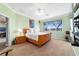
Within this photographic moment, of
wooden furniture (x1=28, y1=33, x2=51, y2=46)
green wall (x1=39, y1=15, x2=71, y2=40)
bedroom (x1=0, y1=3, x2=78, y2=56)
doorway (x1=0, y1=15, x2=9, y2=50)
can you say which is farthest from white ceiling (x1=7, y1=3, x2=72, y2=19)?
wooden furniture (x1=28, y1=33, x2=51, y2=46)

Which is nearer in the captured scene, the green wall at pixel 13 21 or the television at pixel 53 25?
the green wall at pixel 13 21

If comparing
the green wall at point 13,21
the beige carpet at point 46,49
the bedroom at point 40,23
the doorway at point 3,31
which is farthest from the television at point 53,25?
the doorway at point 3,31

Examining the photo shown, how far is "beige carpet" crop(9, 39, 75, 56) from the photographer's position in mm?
1850

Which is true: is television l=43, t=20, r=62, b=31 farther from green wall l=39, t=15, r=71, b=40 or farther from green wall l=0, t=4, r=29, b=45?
A: green wall l=0, t=4, r=29, b=45

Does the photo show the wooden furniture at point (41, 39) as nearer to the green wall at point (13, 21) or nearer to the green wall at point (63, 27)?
the green wall at point (63, 27)

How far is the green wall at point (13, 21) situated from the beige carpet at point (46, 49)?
0.28 m

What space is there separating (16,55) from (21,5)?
1042mm

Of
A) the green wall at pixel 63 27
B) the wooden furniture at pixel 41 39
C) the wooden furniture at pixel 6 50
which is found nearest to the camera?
the wooden furniture at pixel 6 50

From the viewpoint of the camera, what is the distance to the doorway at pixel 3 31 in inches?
72.8

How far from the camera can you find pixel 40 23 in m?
2.07

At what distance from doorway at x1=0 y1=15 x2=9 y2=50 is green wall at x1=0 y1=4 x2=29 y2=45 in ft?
0.27

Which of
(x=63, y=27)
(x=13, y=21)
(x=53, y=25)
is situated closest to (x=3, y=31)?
(x=13, y=21)

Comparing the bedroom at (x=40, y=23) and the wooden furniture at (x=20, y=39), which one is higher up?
the bedroom at (x=40, y=23)

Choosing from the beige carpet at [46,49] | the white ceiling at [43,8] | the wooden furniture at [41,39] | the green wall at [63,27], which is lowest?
the beige carpet at [46,49]
